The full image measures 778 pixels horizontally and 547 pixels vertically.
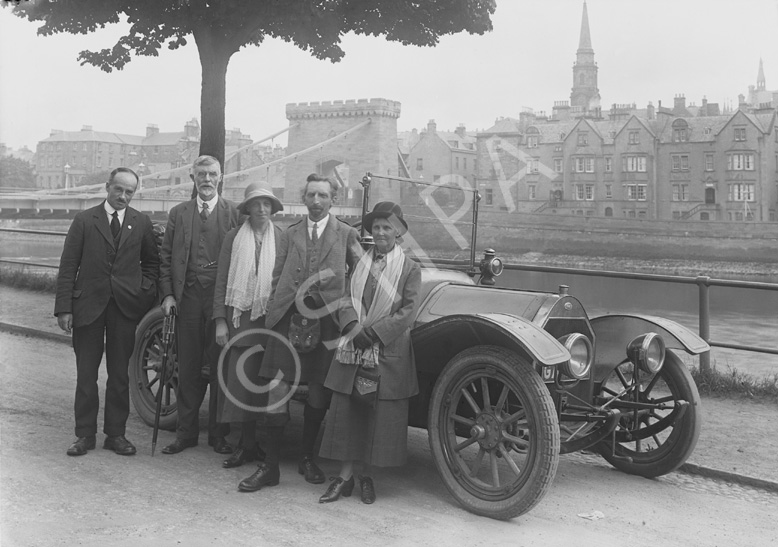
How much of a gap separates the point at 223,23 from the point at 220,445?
6.58m

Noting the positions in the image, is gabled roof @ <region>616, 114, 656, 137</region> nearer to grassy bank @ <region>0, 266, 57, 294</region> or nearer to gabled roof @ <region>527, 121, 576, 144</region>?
gabled roof @ <region>527, 121, 576, 144</region>

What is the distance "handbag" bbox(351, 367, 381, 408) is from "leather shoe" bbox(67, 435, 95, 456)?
1.67 metres

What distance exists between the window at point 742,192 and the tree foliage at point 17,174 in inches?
1706

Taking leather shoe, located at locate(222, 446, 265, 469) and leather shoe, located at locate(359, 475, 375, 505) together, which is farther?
leather shoe, located at locate(222, 446, 265, 469)

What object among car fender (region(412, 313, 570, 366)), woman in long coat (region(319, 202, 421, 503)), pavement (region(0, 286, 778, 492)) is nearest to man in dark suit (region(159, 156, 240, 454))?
woman in long coat (region(319, 202, 421, 503))

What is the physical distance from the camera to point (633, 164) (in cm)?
4859

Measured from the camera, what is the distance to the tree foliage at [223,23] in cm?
947

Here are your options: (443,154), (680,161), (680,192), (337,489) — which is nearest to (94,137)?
(443,154)

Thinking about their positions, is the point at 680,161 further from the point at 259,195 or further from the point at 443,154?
the point at 259,195

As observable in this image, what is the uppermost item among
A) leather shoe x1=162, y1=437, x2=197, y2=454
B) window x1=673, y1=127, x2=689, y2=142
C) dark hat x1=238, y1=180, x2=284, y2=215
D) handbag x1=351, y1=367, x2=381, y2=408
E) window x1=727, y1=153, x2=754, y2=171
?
window x1=673, y1=127, x2=689, y2=142

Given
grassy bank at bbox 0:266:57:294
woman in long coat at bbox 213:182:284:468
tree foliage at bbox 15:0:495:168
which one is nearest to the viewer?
woman in long coat at bbox 213:182:284:468

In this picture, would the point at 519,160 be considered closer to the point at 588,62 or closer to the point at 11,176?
the point at 588,62

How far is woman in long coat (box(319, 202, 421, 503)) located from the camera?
3.76 m

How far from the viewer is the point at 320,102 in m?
58.1
